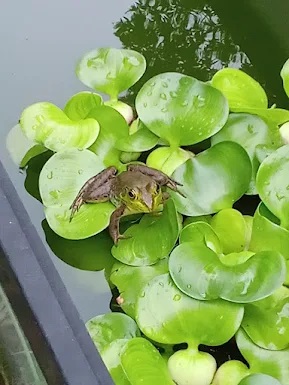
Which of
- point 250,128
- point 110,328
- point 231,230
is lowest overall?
point 110,328

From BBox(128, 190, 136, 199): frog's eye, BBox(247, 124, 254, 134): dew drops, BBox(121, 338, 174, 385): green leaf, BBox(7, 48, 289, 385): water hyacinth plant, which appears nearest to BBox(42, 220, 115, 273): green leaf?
BBox(7, 48, 289, 385): water hyacinth plant

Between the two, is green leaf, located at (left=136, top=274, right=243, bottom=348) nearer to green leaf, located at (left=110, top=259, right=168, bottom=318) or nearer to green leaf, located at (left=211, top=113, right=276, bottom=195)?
green leaf, located at (left=110, top=259, right=168, bottom=318)

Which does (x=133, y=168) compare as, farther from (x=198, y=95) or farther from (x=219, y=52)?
(x=219, y=52)

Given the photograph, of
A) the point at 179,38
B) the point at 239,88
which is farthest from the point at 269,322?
the point at 179,38

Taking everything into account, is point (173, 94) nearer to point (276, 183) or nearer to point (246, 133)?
point (246, 133)

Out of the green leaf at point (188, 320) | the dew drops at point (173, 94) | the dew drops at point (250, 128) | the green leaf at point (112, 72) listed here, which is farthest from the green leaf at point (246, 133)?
the green leaf at point (188, 320)

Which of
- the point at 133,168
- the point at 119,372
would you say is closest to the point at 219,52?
the point at 133,168
